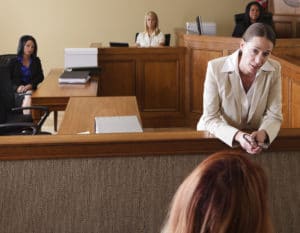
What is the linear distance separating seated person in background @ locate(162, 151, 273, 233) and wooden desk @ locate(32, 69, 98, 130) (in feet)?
11.4

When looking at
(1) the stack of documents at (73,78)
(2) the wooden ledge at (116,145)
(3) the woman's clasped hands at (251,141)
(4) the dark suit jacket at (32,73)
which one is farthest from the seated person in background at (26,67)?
(3) the woman's clasped hands at (251,141)

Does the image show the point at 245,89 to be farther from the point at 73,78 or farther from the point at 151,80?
the point at 151,80

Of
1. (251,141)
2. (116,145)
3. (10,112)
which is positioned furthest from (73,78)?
(251,141)

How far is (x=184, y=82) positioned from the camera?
21.5ft

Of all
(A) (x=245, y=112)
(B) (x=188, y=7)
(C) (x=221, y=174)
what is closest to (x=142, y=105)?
(B) (x=188, y=7)

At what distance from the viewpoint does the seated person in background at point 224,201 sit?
99 centimetres

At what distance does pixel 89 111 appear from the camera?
360cm

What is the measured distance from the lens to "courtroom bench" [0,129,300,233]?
2.02 metres

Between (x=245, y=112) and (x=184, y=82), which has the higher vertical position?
(x=245, y=112)

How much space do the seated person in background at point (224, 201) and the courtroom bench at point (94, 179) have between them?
1.04 meters

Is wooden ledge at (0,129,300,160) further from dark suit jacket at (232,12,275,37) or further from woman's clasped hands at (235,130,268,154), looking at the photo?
dark suit jacket at (232,12,275,37)

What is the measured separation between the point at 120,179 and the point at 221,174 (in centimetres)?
108

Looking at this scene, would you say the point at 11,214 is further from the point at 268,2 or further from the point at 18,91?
the point at 268,2

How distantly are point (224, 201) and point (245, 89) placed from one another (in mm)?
1469
